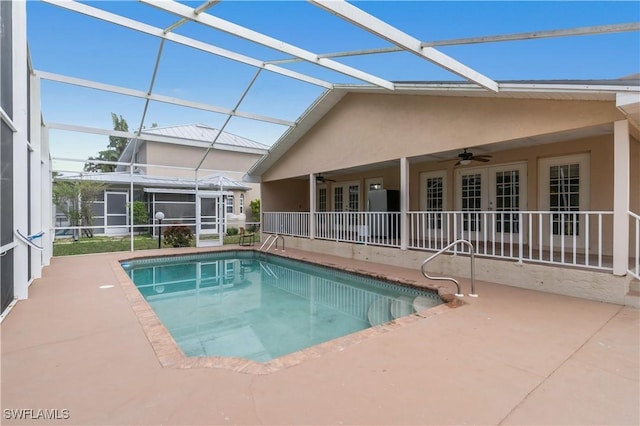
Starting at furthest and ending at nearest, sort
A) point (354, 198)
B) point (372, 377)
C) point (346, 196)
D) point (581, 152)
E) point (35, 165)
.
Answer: point (346, 196)
point (354, 198)
point (581, 152)
point (35, 165)
point (372, 377)

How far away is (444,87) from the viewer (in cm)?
655

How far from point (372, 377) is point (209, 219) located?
514 inches

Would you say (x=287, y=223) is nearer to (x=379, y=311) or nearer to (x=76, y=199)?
(x=379, y=311)

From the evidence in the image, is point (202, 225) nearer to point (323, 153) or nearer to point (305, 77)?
point (323, 153)

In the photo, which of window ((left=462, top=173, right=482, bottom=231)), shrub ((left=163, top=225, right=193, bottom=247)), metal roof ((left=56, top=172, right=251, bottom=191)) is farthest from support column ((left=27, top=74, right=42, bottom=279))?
window ((left=462, top=173, right=482, bottom=231))

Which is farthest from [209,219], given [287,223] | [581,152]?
[581,152]

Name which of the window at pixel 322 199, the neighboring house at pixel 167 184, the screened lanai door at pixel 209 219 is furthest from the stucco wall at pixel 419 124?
the neighboring house at pixel 167 184

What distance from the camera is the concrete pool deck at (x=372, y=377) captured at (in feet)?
7.37

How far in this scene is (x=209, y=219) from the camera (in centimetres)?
1460

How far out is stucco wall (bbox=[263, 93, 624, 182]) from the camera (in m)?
5.44

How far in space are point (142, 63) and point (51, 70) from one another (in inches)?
71.2

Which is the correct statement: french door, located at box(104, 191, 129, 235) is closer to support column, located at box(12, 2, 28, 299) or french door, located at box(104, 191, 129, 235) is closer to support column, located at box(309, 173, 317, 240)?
support column, located at box(309, 173, 317, 240)

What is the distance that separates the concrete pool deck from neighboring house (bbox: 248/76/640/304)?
1.91 metres

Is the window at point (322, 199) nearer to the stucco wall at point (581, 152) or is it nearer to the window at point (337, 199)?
the window at point (337, 199)
